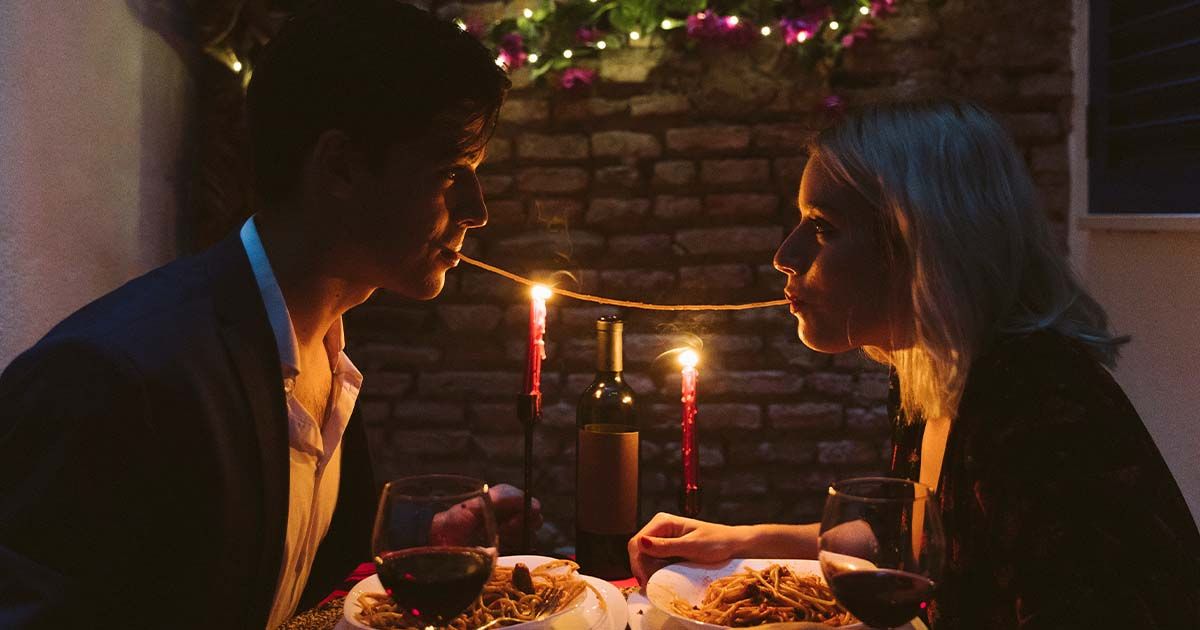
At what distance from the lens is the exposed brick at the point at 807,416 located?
2994mm

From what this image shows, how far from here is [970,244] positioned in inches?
53.1

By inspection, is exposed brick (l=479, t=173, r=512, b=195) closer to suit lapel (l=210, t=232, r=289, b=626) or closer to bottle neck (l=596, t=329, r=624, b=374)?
bottle neck (l=596, t=329, r=624, b=374)

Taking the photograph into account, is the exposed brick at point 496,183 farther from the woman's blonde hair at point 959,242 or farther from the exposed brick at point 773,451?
the woman's blonde hair at point 959,242

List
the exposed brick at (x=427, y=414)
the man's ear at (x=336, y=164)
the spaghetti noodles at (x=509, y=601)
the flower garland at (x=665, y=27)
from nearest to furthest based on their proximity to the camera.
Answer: the spaghetti noodles at (x=509, y=601)
the man's ear at (x=336, y=164)
the flower garland at (x=665, y=27)
the exposed brick at (x=427, y=414)

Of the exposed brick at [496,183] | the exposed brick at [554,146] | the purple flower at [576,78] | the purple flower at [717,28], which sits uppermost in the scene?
the purple flower at [717,28]

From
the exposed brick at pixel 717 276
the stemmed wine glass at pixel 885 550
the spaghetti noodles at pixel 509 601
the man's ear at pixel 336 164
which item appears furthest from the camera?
the exposed brick at pixel 717 276

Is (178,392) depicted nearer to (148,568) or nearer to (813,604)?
(148,568)

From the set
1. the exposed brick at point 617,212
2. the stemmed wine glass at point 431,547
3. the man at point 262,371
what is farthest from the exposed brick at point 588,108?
the stemmed wine glass at point 431,547

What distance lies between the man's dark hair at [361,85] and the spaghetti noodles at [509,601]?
70cm

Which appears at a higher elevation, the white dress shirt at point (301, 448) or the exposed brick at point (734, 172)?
the exposed brick at point (734, 172)

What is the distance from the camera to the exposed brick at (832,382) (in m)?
2.99

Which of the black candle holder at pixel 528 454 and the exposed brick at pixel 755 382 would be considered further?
the exposed brick at pixel 755 382

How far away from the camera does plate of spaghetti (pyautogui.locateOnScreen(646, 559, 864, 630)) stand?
3.83 ft

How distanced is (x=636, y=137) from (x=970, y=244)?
5.77 feet
